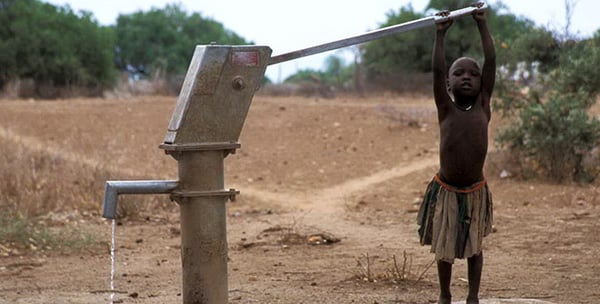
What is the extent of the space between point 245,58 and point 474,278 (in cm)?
148

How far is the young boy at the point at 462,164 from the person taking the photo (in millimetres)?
3980

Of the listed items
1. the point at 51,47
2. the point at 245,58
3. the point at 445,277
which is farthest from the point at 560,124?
the point at 51,47

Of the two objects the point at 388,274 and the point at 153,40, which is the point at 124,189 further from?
the point at 153,40

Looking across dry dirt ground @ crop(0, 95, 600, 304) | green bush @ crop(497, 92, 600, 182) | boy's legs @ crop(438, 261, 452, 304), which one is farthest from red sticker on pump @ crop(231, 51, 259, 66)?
green bush @ crop(497, 92, 600, 182)

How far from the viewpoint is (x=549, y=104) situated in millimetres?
10297

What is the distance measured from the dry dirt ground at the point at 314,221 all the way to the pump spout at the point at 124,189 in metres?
1.85

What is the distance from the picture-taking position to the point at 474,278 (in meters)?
4.05

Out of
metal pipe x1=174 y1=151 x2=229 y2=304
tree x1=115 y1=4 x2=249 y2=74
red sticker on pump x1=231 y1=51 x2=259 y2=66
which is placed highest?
tree x1=115 y1=4 x2=249 y2=74

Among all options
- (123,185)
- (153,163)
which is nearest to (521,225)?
(123,185)

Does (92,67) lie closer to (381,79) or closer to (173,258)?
(381,79)

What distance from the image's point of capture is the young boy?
3.98 metres

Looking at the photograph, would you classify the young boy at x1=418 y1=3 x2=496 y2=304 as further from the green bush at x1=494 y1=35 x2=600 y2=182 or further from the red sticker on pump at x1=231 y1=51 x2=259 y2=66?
the green bush at x1=494 y1=35 x2=600 y2=182

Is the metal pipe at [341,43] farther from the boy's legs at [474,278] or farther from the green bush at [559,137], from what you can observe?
the green bush at [559,137]

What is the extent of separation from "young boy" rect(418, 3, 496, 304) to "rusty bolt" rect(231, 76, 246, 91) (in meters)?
1.02
